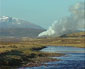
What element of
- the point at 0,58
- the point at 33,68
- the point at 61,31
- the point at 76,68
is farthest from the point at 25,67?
the point at 61,31

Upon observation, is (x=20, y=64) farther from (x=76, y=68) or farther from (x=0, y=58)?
(x=76, y=68)

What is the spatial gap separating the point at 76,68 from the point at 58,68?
12.6ft

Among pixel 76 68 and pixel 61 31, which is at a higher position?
pixel 61 31

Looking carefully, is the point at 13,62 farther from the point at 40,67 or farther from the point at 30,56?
the point at 30,56

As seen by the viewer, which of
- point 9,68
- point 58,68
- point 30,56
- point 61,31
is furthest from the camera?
point 30,56

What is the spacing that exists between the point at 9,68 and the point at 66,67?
12934mm

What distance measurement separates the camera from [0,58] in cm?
6262

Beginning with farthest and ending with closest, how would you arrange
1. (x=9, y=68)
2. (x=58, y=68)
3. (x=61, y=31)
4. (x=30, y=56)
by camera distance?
1. (x=30, y=56)
2. (x=61, y=31)
3. (x=58, y=68)
4. (x=9, y=68)

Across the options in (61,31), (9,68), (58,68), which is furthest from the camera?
(61,31)

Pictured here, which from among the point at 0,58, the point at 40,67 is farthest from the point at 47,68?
the point at 0,58

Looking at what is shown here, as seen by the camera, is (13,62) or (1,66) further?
(13,62)

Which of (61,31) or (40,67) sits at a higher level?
(61,31)

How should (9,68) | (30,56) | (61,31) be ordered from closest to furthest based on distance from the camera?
(9,68) < (61,31) < (30,56)

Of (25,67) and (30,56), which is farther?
(30,56)
